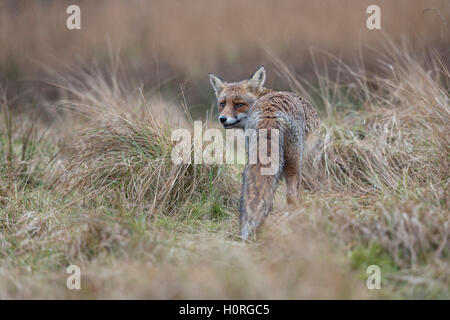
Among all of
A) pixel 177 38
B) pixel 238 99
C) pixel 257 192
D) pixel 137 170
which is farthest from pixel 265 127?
pixel 177 38

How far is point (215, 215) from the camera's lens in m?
4.90

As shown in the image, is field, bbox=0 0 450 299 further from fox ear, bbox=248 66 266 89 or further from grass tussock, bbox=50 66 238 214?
fox ear, bbox=248 66 266 89

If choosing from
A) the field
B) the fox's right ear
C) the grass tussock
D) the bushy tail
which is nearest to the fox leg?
the field

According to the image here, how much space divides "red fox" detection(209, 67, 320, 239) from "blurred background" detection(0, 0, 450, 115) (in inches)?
184

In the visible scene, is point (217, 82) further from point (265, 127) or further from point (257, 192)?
point (257, 192)

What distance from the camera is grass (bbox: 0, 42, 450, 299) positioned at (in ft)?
10.1

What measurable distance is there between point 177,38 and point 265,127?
8.41 meters

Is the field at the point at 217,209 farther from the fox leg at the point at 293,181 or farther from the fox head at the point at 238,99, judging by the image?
the fox head at the point at 238,99

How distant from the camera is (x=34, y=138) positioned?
6.49 metres

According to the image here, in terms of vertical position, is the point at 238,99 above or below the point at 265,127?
above

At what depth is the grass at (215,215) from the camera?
10.1ft

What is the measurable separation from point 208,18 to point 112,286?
1015 cm

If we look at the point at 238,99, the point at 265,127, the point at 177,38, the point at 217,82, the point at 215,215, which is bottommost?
the point at 215,215
